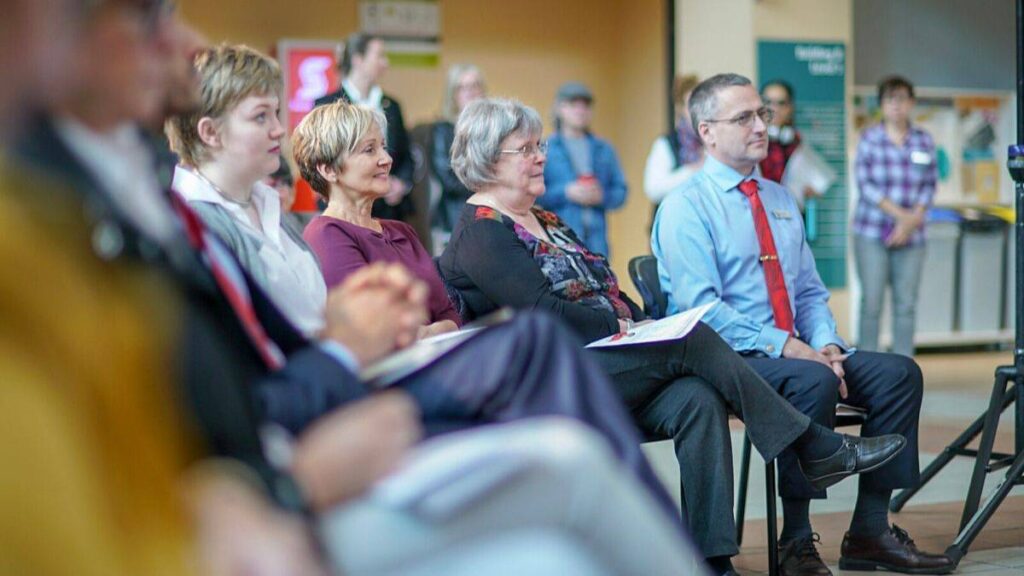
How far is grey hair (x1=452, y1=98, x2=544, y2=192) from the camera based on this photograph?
11.6 feet

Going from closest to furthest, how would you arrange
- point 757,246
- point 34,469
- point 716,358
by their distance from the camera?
point 34,469, point 716,358, point 757,246

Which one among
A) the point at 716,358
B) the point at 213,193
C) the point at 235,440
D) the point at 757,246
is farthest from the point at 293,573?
the point at 757,246

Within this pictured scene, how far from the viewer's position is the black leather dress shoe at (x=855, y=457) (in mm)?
3316

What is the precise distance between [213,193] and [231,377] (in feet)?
4.62

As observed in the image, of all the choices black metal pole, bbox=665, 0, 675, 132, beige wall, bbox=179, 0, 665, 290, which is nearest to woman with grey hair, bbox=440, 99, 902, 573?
black metal pole, bbox=665, 0, 675, 132

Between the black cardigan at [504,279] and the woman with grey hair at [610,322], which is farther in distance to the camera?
the black cardigan at [504,279]

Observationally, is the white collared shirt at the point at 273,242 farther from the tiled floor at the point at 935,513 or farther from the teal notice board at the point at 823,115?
the teal notice board at the point at 823,115

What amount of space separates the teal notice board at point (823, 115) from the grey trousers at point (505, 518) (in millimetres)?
8336

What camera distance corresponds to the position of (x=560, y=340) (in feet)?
5.64

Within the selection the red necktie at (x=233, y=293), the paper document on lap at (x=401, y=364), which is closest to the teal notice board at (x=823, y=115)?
the paper document on lap at (x=401, y=364)

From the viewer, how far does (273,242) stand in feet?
8.64

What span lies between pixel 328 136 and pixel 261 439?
2.22 m

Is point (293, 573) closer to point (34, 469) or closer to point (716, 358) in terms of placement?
point (34, 469)

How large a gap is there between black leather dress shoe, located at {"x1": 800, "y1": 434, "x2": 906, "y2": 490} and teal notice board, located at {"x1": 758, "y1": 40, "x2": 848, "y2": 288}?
6.29 metres
